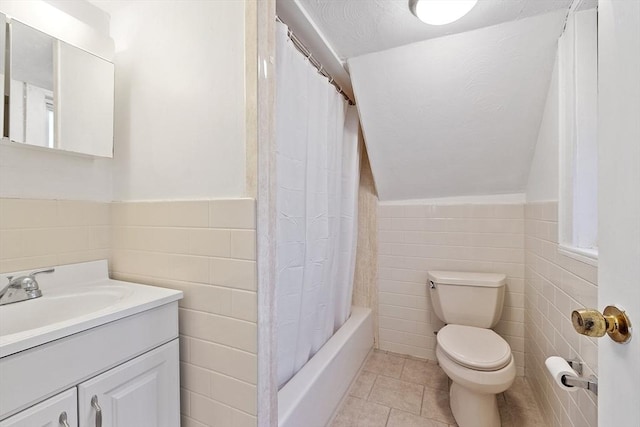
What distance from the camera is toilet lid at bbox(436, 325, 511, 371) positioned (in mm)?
1288

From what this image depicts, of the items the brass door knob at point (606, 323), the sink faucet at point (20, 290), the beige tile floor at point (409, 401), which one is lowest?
the beige tile floor at point (409, 401)

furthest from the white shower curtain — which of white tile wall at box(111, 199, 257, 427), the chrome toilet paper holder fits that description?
A: the chrome toilet paper holder

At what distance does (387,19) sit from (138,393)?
180cm

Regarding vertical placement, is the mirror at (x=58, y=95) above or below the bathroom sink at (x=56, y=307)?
above

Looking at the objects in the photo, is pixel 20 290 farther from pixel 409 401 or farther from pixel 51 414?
pixel 409 401

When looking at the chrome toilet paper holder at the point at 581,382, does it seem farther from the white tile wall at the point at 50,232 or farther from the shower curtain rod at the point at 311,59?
the white tile wall at the point at 50,232

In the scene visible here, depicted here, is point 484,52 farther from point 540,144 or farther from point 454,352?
point 454,352

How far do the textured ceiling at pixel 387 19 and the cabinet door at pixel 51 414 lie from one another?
5.25ft

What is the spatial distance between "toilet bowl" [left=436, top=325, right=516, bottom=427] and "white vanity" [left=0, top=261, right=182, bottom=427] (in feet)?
4.19

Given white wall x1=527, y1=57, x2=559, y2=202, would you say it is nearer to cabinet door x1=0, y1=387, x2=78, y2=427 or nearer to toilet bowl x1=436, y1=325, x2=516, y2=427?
toilet bowl x1=436, y1=325, x2=516, y2=427

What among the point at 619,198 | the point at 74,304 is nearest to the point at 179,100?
the point at 74,304

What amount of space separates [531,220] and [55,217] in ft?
8.05

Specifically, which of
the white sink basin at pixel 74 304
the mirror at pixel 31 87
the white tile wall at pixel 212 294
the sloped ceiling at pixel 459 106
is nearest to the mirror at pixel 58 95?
the mirror at pixel 31 87

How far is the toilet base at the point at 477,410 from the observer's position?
133 centimetres
